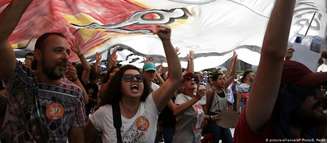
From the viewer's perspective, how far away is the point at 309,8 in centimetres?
455

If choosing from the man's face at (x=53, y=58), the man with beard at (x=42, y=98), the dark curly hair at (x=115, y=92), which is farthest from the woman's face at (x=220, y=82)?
the man's face at (x=53, y=58)

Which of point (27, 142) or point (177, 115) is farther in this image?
point (177, 115)

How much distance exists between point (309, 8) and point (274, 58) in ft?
8.95

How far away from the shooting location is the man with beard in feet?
9.88

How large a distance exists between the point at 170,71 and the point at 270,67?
2.01 meters

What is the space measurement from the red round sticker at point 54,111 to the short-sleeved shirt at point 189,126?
8.65 ft

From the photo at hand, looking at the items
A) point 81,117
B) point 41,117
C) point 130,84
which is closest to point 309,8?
point 130,84

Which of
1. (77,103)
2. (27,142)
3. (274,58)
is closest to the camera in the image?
(274,58)

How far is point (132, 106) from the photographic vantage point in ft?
13.1

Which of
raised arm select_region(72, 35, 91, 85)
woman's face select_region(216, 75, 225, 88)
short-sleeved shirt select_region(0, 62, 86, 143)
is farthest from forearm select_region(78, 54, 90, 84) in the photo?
short-sleeved shirt select_region(0, 62, 86, 143)

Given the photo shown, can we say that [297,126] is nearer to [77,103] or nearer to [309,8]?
[77,103]

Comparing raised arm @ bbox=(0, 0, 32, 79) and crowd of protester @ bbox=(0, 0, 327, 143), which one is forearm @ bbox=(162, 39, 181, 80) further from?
raised arm @ bbox=(0, 0, 32, 79)

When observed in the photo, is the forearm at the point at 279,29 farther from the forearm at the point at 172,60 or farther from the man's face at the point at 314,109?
the forearm at the point at 172,60

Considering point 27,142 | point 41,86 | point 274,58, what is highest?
point 274,58
